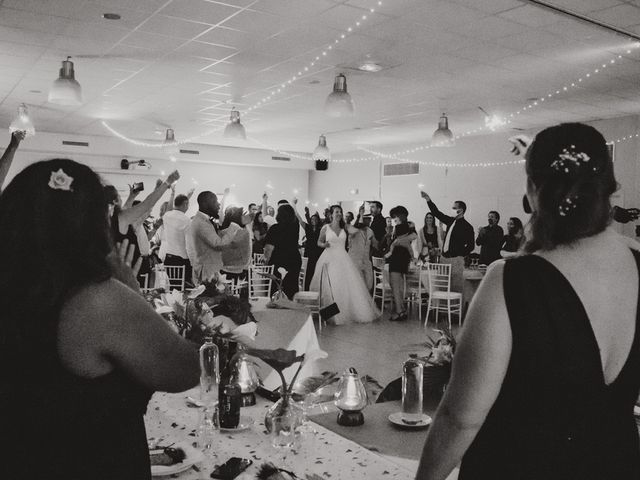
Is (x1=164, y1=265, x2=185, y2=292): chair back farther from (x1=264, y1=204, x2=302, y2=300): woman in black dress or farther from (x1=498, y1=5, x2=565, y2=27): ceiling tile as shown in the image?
(x1=498, y1=5, x2=565, y2=27): ceiling tile

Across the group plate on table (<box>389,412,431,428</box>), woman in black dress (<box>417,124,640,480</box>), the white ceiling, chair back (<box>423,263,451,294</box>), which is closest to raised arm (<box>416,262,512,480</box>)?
woman in black dress (<box>417,124,640,480</box>)

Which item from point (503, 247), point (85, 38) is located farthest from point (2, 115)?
point (503, 247)

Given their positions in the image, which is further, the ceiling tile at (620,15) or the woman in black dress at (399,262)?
the woman in black dress at (399,262)

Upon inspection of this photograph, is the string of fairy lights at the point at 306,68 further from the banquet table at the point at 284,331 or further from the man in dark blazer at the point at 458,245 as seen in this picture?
the man in dark blazer at the point at 458,245

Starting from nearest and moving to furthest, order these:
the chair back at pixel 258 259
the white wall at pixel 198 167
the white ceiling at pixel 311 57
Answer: the white ceiling at pixel 311 57, the chair back at pixel 258 259, the white wall at pixel 198 167

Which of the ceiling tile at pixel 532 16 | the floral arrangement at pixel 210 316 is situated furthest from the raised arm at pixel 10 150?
the ceiling tile at pixel 532 16

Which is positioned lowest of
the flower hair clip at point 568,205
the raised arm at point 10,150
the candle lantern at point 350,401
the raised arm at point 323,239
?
the candle lantern at point 350,401

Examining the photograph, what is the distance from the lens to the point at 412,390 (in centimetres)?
205

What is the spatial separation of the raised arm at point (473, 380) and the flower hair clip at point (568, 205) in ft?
0.62

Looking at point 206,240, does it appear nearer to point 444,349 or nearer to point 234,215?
point 234,215

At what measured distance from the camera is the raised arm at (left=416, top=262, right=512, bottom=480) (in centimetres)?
122

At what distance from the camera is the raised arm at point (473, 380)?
1.22 m

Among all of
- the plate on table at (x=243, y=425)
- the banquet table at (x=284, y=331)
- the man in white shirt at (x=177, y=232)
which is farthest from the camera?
the man in white shirt at (x=177, y=232)

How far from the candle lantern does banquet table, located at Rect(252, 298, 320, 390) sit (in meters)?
1.84
